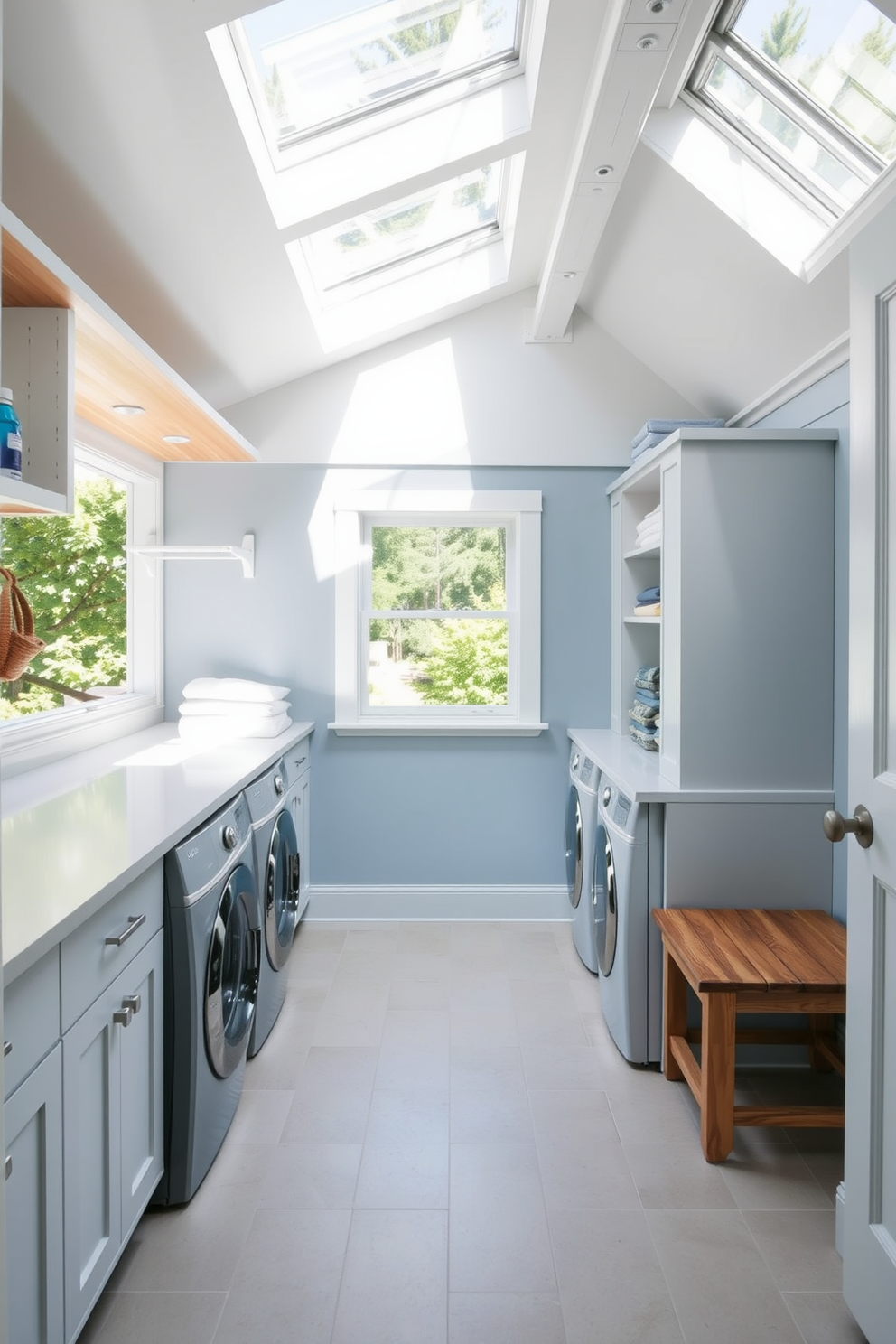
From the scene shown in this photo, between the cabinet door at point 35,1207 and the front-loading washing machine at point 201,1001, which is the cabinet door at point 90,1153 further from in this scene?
the front-loading washing machine at point 201,1001

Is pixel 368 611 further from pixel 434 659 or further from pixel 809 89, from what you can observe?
pixel 809 89

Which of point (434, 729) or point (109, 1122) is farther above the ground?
point (434, 729)

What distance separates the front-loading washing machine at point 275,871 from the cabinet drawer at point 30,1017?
1.28 metres

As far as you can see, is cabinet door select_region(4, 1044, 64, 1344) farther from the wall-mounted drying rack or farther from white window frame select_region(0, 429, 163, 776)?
the wall-mounted drying rack

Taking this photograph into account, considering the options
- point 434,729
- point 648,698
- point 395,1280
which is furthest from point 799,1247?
point 434,729

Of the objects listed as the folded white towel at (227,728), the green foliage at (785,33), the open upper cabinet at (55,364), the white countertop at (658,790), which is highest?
the green foliage at (785,33)

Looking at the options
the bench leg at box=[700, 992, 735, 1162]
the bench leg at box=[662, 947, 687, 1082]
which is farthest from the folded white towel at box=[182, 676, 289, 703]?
the bench leg at box=[700, 992, 735, 1162]

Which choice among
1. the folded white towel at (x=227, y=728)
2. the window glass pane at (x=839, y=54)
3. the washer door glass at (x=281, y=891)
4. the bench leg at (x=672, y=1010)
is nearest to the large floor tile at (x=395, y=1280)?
the bench leg at (x=672, y=1010)

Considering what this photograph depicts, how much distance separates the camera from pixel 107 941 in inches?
61.8

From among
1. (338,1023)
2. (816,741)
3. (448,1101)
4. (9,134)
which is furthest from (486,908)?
(9,134)

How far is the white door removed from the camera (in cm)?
150

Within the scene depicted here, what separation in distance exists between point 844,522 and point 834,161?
0.97m

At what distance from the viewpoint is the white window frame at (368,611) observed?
3955 mm

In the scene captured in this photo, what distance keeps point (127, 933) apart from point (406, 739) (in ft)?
7.88
